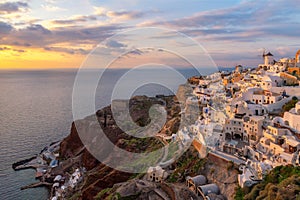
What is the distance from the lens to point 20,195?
27.5 metres

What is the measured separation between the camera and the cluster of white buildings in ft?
56.6

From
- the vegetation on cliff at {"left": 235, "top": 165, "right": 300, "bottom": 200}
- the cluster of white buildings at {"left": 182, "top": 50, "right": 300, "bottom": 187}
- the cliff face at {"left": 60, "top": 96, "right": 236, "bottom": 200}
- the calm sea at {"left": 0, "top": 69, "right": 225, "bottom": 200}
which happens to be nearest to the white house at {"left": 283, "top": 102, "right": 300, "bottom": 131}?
the cluster of white buildings at {"left": 182, "top": 50, "right": 300, "bottom": 187}

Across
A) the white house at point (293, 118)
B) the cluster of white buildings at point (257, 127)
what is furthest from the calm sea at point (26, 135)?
the white house at point (293, 118)

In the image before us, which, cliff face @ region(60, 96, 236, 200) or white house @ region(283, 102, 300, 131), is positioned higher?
white house @ region(283, 102, 300, 131)

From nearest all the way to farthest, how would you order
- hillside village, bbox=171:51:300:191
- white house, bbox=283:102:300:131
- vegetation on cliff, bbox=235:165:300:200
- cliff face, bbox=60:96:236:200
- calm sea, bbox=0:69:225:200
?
vegetation on cliff, bbox=235:165:300:200 < hillside village, bbox=171:51:300:191 < cliff face, bbox=60:96:236:200 < white house, bbox=283:102:300:131 < calm sea, bbox=0:69:225:200

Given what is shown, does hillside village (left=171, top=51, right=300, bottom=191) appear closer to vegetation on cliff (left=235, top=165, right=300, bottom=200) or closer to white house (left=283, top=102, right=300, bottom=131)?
white house (left=283, top=102, right=300, bottom=131)

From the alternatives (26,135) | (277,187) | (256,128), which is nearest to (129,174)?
(256,128)

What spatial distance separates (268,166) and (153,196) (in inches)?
270

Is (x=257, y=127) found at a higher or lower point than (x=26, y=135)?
higher

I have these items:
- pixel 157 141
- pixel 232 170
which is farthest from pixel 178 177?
pixel 157 141

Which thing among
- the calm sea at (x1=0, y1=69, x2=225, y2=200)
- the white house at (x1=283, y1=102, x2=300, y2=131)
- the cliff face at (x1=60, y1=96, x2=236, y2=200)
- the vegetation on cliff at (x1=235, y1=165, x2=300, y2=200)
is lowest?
the calm sea at (x1=0, y1=69, x2=225, y2=200)

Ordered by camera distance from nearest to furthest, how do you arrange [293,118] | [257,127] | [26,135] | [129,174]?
1. [293,118]
2. [257,127]
3. [129,174]
4. [26,135]

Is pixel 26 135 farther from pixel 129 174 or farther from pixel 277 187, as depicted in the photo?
pixel 277 187

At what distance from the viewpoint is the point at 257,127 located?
20.7 m
